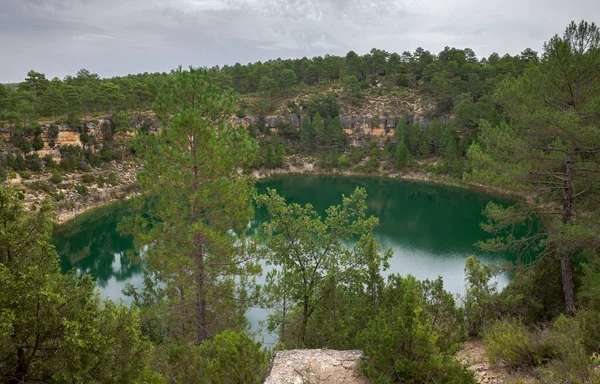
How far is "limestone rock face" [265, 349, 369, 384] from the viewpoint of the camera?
6043 mm

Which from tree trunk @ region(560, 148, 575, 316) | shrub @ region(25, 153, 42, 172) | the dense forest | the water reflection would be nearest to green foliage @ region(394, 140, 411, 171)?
the water reflection

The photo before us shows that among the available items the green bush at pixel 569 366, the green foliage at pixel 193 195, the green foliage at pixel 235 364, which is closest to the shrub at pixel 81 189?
the green foliage at pixel 193 195

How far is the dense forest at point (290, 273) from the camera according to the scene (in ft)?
15.7

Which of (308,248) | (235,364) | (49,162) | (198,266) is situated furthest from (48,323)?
(49,162)

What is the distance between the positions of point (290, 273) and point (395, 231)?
23980mm

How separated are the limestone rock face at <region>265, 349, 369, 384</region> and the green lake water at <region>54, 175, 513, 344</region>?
8.08 meters

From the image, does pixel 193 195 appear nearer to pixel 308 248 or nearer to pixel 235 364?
pixel 308 248

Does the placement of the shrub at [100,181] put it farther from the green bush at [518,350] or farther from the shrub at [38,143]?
the green bush at [518,350]

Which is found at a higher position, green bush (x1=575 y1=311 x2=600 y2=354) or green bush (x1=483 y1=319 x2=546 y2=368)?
green bush (x1=575 y1=311 x2=600 y2=354)

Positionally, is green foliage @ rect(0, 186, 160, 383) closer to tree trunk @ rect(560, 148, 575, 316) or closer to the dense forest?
the dense forest

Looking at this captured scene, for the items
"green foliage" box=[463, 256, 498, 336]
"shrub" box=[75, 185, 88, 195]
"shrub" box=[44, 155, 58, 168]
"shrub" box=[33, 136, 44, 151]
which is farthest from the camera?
"shrub" box=[33, 136, 44, 151]

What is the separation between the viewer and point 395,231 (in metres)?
32.2

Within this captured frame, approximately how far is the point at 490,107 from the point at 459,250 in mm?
26615

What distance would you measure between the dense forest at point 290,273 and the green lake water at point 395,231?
429 centimetres
